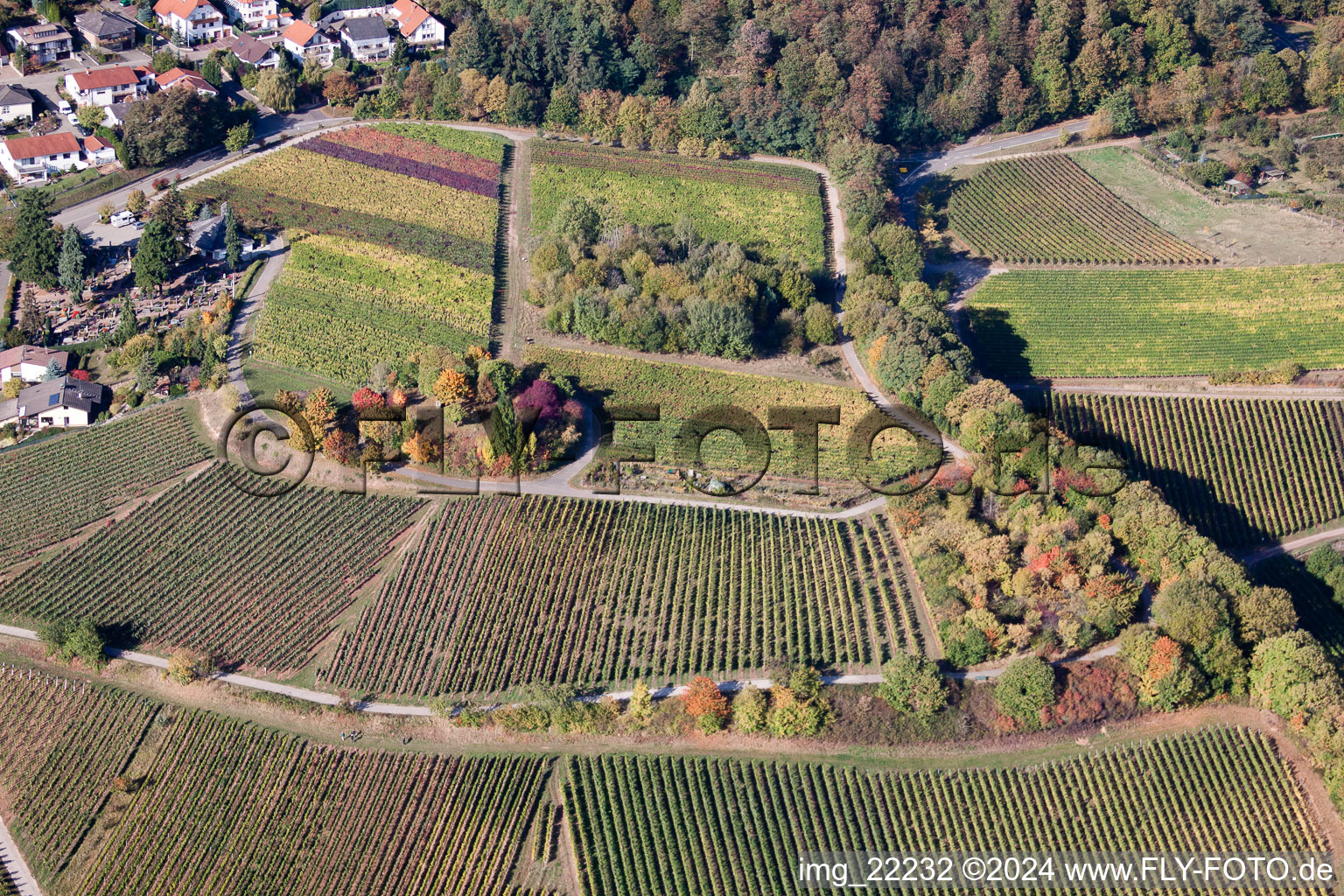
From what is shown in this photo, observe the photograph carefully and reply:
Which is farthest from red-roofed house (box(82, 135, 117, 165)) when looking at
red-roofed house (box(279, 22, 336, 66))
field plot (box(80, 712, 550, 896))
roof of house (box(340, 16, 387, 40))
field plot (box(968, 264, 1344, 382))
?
field plot (box(968, 264, 1344, 382))

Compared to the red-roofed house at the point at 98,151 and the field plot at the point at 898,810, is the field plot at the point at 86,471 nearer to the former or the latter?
the red-roofed house at the point at 98,151

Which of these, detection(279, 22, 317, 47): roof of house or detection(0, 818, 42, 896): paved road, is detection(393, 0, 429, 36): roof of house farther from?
detection(0, 818, 42, 896): paved road

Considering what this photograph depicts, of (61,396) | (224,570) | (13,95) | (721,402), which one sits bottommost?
(224,570)

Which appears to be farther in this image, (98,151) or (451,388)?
(98,151)

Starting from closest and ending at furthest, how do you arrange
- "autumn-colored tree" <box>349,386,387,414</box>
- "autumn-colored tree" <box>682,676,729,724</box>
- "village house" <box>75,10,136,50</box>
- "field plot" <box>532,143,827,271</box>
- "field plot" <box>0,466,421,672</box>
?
"autumn-colored tree" <box>682,676,729,724</box>, "field plot" <box>0,466,421,672</box>, "autumn-colored tree" <box>349,386,387,414</box>, "field plot" <box>532,143,827,271</box>, "village house" <box>75,10,136,50</box>

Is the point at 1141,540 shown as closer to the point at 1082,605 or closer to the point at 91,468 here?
the point at 1082,605

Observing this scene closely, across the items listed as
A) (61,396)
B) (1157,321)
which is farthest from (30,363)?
(1157,321)

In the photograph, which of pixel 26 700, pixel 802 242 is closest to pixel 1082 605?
pixel 802 242

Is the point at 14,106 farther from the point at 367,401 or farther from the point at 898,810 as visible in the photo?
the point at 898,810
